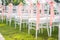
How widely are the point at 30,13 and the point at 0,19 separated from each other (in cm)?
352

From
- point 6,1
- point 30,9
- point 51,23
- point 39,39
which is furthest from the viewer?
point 6,1

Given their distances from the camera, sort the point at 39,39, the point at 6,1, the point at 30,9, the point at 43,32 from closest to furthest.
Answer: the point at 39,39 < the point at 43,32 < the point at 30,9 < the point at 6,1

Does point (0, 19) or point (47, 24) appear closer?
point (47, 24)

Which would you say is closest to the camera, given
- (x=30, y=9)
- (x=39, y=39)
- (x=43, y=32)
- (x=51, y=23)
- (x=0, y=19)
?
(x=39, y=39)

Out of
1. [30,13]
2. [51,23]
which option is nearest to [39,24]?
[51,23]

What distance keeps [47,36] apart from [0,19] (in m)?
5.08

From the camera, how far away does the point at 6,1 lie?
54.2ft

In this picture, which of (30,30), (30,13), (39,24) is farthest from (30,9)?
(39,24)

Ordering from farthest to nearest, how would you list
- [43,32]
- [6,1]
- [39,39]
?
1. [6,1]
2. [43,32]
3. [39,39]

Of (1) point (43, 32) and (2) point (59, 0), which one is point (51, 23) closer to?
(1) point (43, 32)

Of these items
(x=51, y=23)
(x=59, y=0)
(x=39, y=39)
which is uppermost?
(x=59, y=0)

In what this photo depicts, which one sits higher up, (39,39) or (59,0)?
(59,0)

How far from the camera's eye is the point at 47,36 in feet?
22.6

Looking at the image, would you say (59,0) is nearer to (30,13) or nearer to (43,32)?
(30,13)
